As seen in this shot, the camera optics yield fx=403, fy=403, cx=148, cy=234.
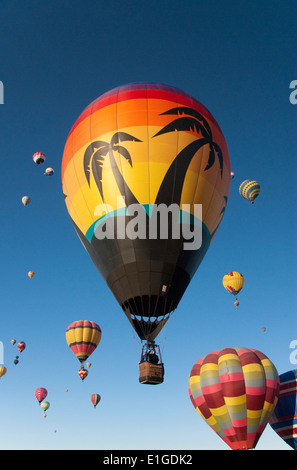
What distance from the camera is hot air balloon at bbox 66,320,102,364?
2356cm

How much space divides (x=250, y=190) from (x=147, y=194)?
1303 centimetres

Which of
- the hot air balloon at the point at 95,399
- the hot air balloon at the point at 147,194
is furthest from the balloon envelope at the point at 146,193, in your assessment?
the hot air balloon at the point at 95,399

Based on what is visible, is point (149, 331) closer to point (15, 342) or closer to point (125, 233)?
point (125, 233)

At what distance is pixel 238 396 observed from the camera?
15.2 m

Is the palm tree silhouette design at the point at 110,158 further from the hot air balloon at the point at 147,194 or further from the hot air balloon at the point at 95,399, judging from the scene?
the hot air balloon at the point at 95,399

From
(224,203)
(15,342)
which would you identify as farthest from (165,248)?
(15,342)

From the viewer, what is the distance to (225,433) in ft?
50.9

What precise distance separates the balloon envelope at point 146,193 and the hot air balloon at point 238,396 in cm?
422

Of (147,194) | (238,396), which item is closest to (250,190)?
(238,396)

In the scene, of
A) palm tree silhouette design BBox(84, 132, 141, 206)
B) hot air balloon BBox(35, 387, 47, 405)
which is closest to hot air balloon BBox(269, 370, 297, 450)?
palm tree silhouette design BBox(84, 132, 141, 206)

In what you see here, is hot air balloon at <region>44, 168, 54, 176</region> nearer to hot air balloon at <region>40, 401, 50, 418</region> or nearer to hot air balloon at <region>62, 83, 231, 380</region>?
hot air balloon at <region>62, 83, 231, 380</region>

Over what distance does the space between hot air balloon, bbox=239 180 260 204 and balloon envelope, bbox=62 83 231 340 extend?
10536 millimetres

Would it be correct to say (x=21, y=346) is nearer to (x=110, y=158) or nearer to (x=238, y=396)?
(x=238, y=396)

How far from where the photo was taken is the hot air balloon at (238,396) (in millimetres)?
15180
